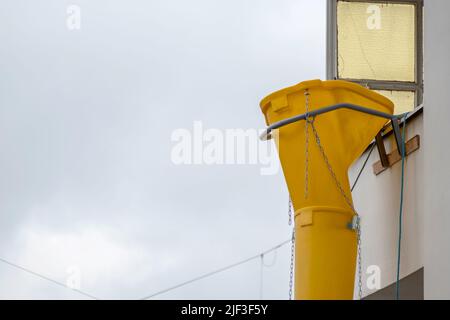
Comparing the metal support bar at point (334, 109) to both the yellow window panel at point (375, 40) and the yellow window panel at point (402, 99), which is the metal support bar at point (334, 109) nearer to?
the yellow window panel at point (402, 99)

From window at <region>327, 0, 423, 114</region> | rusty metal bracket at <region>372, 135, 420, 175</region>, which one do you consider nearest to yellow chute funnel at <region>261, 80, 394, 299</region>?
rusty metal bracket at <region>372, 135, 420, 175</region>

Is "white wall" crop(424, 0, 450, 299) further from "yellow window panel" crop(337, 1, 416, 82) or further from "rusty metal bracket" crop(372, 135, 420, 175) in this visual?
"yellow window panel" crop(337, 1, 416, 82)

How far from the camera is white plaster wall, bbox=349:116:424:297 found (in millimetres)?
7527

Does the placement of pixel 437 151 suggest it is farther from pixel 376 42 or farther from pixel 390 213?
pixel 376 42

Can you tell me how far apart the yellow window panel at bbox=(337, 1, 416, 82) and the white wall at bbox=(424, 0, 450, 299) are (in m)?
3.13

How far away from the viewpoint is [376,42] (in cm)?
1034

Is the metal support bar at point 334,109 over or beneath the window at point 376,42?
beneath

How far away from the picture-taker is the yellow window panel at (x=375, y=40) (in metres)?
10.2

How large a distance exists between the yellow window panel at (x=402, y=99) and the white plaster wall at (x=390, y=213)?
1.34 m

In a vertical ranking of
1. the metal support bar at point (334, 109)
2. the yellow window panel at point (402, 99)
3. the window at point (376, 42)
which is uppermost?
the window at point (376, 42)

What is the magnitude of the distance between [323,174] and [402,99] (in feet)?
9.20

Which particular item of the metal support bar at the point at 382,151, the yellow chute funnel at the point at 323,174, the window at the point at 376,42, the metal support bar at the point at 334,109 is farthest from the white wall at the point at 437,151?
the window at the point at 376,42

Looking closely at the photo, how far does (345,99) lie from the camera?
7.60 metres
